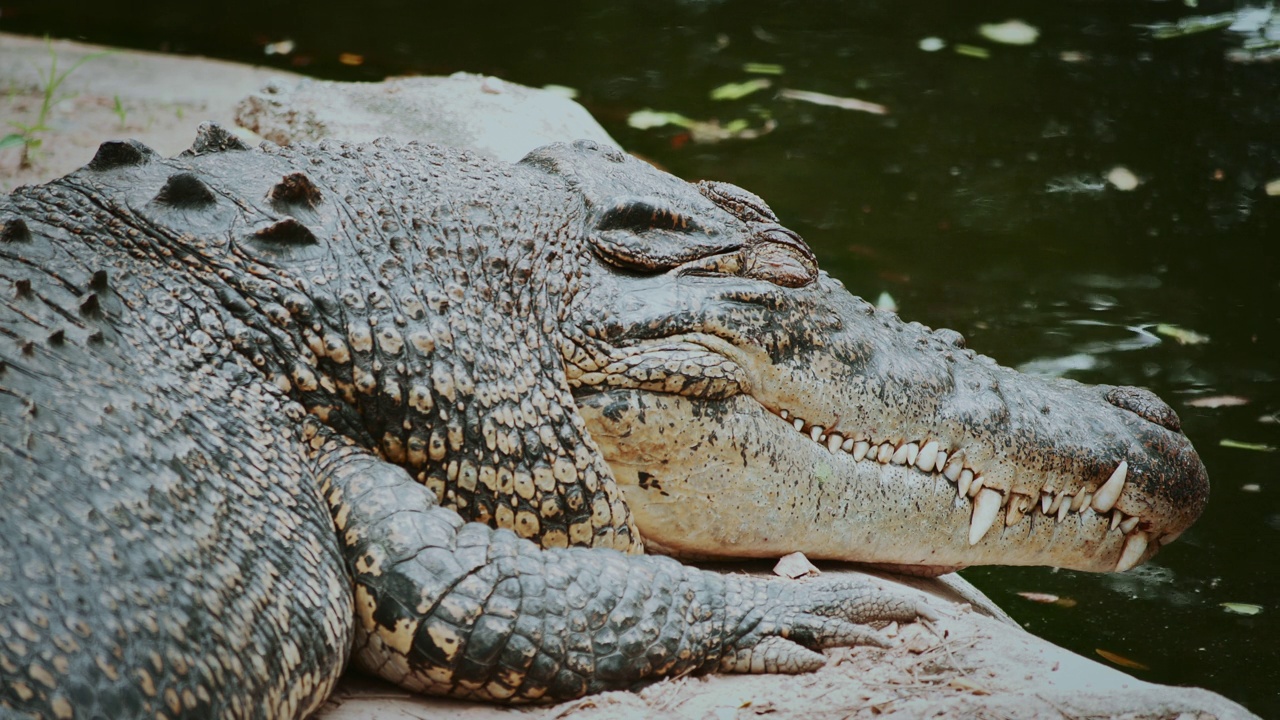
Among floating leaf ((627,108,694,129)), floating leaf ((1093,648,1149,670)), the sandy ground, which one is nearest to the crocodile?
floating leaf ((1093,648,1149,670))

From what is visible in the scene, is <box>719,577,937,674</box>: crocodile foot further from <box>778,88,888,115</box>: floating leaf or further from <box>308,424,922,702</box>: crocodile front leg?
<box>778,88,888,115</box>: floating leaf

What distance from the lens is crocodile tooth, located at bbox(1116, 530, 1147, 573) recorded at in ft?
12.1

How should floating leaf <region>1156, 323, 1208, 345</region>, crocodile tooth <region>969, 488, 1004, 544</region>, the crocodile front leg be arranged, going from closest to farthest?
1. the crocodile front leg
2. crocodile tooth <region>969, 488, 1004, 544</region>
3. floating leaf <region>1156, 323, 1208, 345</region>

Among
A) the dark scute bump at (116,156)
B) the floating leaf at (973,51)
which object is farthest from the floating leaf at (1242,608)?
the floating leaf at (973,51)

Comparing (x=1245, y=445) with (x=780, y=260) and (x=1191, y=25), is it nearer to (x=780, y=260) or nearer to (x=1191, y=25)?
(x=780, y=260)

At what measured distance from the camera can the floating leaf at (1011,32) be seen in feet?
33.0

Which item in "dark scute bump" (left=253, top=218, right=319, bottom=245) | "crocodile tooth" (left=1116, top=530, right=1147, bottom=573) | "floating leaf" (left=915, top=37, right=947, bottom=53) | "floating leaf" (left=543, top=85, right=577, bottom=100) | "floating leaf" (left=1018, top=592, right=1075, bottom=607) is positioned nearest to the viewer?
"dark scute bump" (left=253, top=218, right=319, bottom=245)

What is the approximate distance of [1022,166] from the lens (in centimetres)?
795

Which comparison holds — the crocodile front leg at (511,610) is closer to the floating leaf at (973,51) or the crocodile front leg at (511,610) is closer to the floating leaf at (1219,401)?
the floating leaf at (1219,401)

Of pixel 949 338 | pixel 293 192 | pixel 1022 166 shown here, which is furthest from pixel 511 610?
pixel 1022 166

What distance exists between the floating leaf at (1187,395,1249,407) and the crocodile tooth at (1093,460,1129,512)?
6.97ft

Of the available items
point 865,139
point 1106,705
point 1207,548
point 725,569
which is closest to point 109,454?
point 725,569

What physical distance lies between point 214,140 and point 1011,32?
8479mm

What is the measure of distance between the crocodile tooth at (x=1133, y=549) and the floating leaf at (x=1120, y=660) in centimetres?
42
